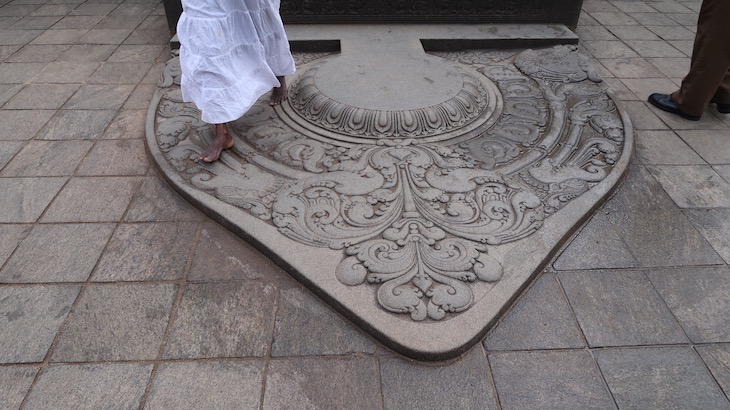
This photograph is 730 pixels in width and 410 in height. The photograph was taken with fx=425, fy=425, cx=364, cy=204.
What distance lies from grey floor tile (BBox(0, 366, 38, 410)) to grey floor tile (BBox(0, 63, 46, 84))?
2.94m

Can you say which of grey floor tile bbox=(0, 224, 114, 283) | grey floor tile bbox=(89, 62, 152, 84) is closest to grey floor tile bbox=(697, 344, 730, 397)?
grey floor tile bbox=(0, 224, 114, 283)

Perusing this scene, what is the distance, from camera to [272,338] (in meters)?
1.80

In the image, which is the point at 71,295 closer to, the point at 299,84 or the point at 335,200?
the point at 335,200

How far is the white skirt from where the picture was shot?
2.25 m

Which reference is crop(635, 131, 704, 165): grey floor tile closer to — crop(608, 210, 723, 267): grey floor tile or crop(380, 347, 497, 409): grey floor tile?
crop(608, 210, 723, 267): grey floor tile

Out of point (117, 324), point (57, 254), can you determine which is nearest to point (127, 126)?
point (57, 254)

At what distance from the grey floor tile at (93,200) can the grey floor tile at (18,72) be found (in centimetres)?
180

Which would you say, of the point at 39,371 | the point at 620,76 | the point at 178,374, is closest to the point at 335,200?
the point at 178,374

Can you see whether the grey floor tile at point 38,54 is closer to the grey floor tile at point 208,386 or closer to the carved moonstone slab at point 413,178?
the carved moonstone slab at point 413,178

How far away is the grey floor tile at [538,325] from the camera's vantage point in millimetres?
1783

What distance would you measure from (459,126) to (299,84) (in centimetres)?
125

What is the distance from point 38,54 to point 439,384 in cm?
463

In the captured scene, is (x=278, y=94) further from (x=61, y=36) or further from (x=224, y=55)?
(x=61, y=36)

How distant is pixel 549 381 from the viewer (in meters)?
1.66
